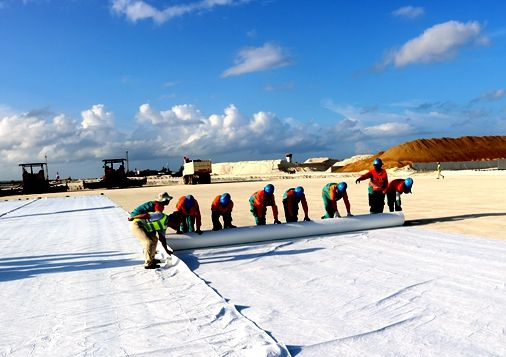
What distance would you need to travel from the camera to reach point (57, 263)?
26.4ft

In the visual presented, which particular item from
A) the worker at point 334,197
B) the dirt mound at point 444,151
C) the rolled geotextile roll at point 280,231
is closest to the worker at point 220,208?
the rolled geotextile roll at point 280,231

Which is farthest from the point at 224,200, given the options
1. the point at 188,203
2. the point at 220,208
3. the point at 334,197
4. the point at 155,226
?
the point at 334,197

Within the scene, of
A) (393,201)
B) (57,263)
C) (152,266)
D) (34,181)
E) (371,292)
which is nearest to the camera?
(371,292)

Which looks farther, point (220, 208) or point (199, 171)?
point (199, 171)

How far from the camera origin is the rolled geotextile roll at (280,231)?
27.7ft

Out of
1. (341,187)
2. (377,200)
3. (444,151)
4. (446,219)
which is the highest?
(444,151)

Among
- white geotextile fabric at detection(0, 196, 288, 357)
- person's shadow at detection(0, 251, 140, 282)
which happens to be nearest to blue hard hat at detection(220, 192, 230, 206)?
white geotextile fabric at detection(0, 196, 288, 357)

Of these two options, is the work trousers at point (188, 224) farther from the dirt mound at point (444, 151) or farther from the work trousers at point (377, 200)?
the dirt mound at point (444, 151)

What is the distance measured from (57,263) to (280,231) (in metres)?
4.26

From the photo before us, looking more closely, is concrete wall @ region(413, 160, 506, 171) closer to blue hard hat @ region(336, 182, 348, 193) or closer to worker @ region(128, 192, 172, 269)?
blue hard hat @ region(336, 182, 348, 193)

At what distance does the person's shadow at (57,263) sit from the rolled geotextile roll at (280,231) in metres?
1.08

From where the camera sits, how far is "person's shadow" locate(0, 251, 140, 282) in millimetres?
7410

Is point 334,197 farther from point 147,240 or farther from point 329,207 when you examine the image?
point 147,240

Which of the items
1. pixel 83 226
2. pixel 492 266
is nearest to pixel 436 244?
pixel 492 266
